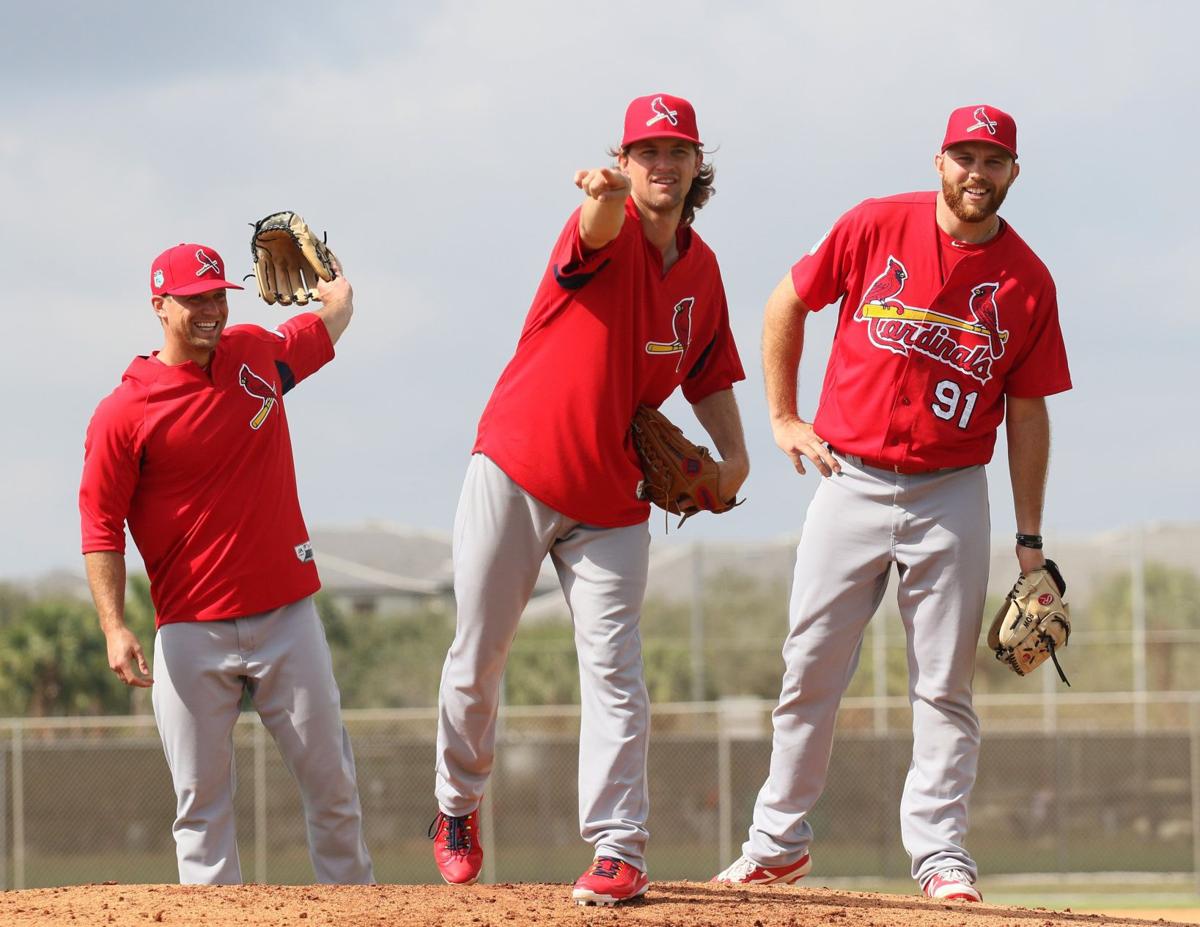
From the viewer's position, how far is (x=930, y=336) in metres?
5.36

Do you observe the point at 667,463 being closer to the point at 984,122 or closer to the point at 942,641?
the point at 942,641

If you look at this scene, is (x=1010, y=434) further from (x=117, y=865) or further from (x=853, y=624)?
(x=117, y=865)

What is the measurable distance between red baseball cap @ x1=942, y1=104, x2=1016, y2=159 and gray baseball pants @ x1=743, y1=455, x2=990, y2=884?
3.56ft

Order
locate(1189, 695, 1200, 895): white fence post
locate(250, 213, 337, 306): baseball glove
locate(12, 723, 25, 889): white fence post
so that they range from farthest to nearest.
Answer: locate(12, 723, 25, 889): white fence post, locate(1189, 695, 1200, 895): white fence post, locate(250, 213, 337, 306): baseball glove

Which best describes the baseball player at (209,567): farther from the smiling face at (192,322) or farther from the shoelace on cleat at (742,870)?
the shoelace on cleat at (742,870)

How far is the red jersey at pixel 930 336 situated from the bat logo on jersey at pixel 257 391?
195 centimetres

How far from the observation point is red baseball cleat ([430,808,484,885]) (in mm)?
5430

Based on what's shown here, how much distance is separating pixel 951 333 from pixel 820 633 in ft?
3.57

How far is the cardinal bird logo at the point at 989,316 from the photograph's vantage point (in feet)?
17.6

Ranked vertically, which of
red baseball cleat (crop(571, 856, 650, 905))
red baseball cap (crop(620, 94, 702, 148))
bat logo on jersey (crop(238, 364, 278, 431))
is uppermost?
red baseball cap (crop(620, 94, 702, 148))

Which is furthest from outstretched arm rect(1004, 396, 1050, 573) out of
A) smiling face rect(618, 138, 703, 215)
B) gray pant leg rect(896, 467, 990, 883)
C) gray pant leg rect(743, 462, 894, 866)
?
smiling face rect(618, 138, 703, 215)

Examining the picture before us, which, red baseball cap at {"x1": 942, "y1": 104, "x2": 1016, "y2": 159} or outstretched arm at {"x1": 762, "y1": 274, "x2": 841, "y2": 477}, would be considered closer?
red baseball cap at {"x1": 942, "y1": 104, "x2": 1016, "y2": 159}

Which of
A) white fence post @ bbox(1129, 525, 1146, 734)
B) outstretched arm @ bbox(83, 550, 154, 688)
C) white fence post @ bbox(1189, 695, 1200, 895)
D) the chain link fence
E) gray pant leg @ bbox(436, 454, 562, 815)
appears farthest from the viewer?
white fence post @ bbox(1129, 525, 1146, 734)

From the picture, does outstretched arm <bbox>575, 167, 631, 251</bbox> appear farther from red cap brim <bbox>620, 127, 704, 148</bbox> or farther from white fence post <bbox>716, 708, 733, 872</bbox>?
white fence post <bbox>716, 708, 733, 872</bbox>
